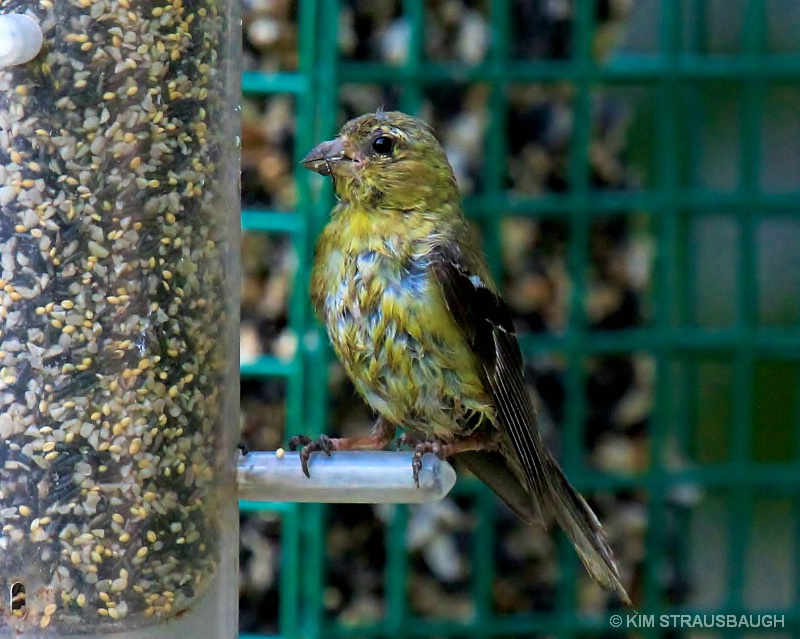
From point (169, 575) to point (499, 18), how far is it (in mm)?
2400

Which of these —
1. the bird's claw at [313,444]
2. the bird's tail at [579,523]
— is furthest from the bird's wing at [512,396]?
the bird's claw at [313,444]

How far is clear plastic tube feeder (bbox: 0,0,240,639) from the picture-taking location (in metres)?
2.74

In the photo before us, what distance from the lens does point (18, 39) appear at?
261 cm

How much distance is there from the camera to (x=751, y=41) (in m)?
4.73

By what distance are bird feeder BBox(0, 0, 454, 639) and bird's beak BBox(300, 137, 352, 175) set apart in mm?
842

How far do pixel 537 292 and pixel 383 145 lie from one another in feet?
4.03

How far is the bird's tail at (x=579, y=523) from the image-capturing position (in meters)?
3.91

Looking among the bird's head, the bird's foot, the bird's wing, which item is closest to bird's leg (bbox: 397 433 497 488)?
the bird's foot

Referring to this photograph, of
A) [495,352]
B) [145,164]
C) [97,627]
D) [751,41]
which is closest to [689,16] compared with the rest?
[751,41]

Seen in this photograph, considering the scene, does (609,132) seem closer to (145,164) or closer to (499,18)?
(499,18)

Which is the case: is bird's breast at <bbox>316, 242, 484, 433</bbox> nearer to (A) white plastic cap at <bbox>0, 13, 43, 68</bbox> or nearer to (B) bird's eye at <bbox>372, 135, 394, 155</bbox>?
(B) bird's eye at <bbox>372, 135, 394, 155</bbox>

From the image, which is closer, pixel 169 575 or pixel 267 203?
pixel 169 575

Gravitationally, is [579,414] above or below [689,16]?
below

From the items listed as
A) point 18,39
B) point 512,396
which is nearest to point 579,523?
point 512,396
